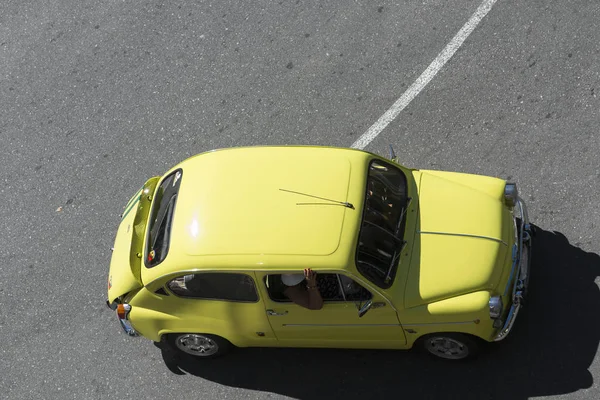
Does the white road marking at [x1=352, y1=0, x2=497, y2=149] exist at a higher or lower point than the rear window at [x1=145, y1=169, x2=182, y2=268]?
higher

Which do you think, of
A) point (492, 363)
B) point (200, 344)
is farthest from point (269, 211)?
point (492, 363)

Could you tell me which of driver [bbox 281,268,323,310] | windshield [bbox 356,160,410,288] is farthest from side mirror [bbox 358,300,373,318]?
driver [bbox 281,268,323,310]

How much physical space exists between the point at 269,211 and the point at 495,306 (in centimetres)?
Answer: 214

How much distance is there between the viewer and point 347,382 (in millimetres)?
7793

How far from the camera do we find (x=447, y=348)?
24.4 ft

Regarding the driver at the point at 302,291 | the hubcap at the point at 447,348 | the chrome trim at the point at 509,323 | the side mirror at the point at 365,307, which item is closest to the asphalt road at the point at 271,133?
the hubcap at the point at 447,348

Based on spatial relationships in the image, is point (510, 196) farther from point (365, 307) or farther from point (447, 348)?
point (365, 307)

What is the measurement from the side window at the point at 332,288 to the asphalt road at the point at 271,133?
113cm

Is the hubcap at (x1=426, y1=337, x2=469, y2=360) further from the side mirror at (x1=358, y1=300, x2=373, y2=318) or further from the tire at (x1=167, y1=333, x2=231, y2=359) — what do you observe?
the tire at (x1=167, y1=333, x2=231, y2=359)

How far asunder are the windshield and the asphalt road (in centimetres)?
122

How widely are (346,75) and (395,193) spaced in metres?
3.00

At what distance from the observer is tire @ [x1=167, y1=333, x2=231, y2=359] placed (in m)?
7.78

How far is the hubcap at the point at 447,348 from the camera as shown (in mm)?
7309

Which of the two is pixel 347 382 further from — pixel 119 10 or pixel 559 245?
pixel 119 10
